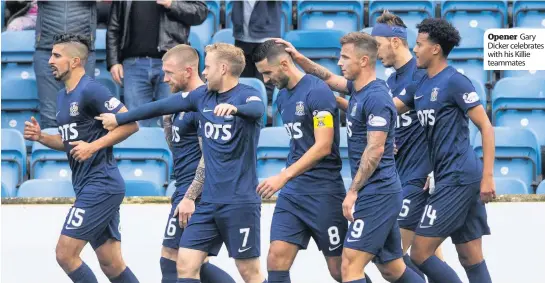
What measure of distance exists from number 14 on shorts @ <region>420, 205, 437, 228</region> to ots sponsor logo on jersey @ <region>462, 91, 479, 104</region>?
2.51 ft

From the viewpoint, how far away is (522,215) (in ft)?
33.4

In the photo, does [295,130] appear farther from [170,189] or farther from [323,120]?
[170,189]

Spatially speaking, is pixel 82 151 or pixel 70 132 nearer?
pixel 82 151

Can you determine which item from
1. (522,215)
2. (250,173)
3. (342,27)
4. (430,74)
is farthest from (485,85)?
(250,173)

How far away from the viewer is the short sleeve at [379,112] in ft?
26.3

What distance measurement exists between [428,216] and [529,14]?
4922mm

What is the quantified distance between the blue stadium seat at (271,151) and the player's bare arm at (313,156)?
2.69m

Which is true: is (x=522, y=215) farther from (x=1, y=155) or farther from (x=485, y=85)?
(x=1, y=155)

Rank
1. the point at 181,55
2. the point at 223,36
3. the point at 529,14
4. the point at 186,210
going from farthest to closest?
the point at 529,14, the point at 223,36, the point at 181,55, the point at 186,210

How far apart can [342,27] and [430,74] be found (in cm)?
436

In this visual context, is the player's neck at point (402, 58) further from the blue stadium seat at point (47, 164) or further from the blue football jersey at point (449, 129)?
the blue stadium seat at point (47, 164)

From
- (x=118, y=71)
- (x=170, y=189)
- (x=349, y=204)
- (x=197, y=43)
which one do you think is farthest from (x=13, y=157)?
(x=349, y=204)

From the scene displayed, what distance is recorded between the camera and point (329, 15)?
13078 mm

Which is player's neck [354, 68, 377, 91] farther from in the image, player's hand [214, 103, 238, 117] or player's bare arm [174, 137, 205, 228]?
player's bare arm [174, 137, 205, 228]
